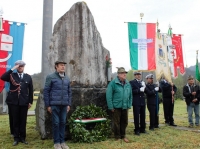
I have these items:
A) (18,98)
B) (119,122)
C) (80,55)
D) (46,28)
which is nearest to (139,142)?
(119,122)

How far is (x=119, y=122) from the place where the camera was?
609cm

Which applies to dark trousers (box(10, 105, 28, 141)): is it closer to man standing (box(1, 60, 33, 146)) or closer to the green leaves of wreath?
man standing (box(1, 60, 33, 146))

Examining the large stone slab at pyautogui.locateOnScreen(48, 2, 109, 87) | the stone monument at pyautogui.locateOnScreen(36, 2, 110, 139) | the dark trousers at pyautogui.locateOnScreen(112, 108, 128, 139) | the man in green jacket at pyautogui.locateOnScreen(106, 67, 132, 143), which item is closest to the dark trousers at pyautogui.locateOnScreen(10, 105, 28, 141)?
the stone monument at pyautogui.locateOnScreen(36, 2, 110, 139)

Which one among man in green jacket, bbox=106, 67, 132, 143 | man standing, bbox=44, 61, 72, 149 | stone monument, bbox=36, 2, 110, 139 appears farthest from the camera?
stone monument, bbox=36, 2, 110, 139

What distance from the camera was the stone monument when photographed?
20.3 feet

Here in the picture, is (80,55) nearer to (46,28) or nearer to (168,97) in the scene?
(46,28)

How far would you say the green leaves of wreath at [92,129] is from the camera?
5602 mm

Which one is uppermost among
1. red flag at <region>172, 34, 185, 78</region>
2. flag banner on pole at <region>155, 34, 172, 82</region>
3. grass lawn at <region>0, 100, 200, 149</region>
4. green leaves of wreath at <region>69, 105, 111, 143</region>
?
red flag at <region>172, 34, 185, 78</region>

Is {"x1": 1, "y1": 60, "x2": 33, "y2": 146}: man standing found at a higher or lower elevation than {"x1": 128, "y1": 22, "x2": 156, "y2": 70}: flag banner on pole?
lower

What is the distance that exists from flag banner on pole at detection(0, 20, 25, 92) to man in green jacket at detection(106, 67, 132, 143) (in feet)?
Answer: 14.9

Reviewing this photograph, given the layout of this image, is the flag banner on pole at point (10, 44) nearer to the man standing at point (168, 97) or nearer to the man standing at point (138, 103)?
the man standing at point (138, 103)

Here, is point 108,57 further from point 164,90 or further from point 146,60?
point 146,60

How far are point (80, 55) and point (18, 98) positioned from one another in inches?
76.4

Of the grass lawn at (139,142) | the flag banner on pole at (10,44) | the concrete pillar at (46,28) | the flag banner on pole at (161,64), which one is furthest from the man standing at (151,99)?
the flag banner on pole at (10,44)
